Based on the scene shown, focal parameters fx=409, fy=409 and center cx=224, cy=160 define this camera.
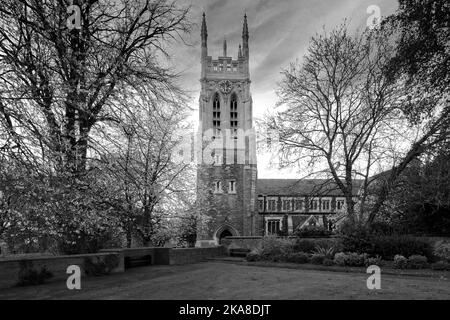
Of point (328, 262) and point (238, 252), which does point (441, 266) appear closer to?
point (328, 262)

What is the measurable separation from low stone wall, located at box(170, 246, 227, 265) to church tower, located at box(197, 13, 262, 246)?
23.8m

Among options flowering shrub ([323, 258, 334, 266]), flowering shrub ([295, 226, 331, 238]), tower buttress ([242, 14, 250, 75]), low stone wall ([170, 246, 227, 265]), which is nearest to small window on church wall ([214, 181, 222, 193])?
tower buttress ([242, 14, 250, 75])

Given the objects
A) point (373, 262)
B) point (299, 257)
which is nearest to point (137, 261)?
point (299, 257)

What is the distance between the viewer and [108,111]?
514 inches

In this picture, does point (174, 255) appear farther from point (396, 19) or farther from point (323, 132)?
point (396, 19)

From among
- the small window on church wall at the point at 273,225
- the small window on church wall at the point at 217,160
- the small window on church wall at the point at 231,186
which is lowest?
the small window on church wall at the point at 273,225

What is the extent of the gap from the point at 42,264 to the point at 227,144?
145 feet

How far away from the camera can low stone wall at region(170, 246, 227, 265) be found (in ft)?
64.0

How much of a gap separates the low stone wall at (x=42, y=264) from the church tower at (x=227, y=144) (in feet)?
115

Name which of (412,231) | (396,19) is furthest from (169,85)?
(412,231)

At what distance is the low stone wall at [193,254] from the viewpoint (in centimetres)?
1952

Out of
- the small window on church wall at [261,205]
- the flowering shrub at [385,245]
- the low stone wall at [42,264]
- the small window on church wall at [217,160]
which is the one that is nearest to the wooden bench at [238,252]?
the flowering shrub at [385,245]

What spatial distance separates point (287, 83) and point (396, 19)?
11714mm

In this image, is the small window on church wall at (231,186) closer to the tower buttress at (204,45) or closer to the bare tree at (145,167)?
the tower buttress at (204,45)
